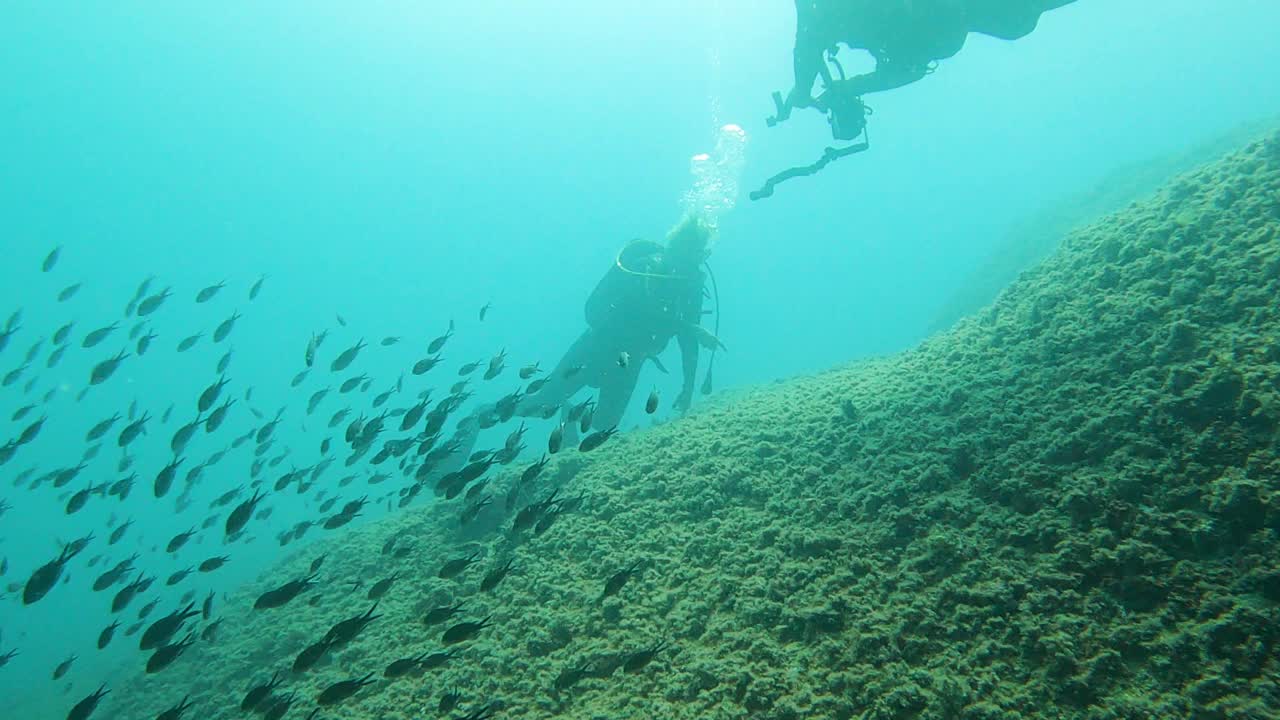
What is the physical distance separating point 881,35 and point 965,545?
7.57 meters

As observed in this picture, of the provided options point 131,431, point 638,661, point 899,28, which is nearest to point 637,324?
point 899,28

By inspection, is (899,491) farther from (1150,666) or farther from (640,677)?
(640,677)

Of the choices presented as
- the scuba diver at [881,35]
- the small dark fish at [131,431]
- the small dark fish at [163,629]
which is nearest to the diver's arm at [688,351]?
the scuba diver at [881,35]

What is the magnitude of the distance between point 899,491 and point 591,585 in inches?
114

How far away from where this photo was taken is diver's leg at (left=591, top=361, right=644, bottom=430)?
41.1 feet

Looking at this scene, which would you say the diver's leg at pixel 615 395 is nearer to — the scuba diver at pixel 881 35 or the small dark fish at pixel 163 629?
the scuba diver at pixel 881 35

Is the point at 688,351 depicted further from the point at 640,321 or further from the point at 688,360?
the point at 640,321

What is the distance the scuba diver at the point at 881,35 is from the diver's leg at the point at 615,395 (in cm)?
511

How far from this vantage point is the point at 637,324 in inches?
487

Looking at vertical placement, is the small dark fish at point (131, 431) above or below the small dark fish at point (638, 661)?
above

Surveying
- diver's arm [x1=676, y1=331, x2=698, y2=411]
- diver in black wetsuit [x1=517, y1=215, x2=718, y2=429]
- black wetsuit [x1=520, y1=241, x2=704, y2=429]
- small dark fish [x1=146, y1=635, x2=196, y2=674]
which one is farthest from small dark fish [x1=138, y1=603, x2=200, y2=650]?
diver's arm [x1=676, y1=331, x2=698, y2=411]

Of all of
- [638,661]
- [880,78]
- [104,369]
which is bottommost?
[638,661]

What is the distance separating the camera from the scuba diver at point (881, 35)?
7.88m

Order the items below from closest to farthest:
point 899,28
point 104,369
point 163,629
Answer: point 163,629 → point 899,28 → point 104,369
